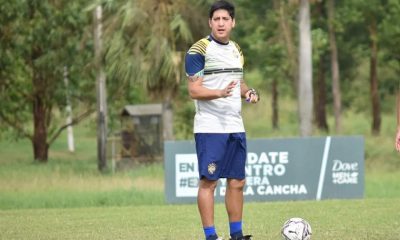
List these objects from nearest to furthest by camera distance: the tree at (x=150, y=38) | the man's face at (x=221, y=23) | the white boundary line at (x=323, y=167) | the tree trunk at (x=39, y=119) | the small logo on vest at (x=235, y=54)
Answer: the man's face at (x=221, y=23)
the small logo on vest at (x=235, y=54)
the white boundary line at (x=323, y=167)
the tree at (x=150, y=38)
the tree trunk at (x=39, y=119)

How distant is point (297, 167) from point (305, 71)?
1314 cm

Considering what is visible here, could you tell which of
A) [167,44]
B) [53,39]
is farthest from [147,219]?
[53,39]

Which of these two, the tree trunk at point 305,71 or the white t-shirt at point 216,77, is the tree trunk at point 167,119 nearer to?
the tree trunk at point 305,71

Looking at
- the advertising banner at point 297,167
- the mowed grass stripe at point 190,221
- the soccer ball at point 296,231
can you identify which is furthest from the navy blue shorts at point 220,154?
the advertising banner at point 297,167

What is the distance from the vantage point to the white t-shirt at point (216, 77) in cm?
1034

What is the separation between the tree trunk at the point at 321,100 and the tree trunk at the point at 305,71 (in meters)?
17.1

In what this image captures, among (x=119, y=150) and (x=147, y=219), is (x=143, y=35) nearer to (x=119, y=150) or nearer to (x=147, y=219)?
(x=119, y=150)

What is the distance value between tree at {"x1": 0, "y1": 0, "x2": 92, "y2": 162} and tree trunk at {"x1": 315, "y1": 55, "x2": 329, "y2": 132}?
10734 mm

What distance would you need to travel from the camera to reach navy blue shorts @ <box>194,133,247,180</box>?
10406mm

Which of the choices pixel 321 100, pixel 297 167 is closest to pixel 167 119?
pixel 297 167

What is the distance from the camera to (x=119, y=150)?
42.8 meters

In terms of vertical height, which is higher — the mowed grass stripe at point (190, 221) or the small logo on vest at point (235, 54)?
the small logo on vest at point (235, 54)

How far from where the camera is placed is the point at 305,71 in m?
33.4

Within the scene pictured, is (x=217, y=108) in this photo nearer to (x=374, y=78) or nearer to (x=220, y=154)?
(x=220, y=154)
